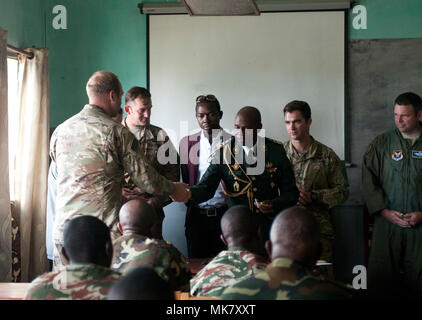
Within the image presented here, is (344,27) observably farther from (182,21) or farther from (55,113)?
(55,113)

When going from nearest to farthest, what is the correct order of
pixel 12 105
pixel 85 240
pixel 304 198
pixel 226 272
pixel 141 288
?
pixel 141 288, pixel 85 240, pixel 226 272, pixel 304 198, pixel 12 105

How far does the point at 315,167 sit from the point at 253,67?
1.47 metres

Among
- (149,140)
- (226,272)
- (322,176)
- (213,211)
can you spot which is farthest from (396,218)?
(226,272)

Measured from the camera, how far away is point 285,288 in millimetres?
1620

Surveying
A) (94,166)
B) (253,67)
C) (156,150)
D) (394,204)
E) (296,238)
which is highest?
(253,67)

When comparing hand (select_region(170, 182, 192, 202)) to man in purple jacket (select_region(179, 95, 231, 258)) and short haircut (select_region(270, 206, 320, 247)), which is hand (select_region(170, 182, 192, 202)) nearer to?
man in purple jacket (select_region(179, 95, 231, 258))

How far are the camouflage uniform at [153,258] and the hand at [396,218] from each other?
2.32 m

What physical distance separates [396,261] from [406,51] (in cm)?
207

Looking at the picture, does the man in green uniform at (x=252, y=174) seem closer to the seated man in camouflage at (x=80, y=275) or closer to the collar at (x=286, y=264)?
the seated man in camouflage at (x=80, y=275)

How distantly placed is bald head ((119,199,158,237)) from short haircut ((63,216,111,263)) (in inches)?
16.1

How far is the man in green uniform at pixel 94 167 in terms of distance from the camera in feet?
9.75

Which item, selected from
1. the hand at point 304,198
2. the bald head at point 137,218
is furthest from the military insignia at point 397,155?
the bald head at point 137,218

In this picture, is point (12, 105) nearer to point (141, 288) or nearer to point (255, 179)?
point (255, 179)
